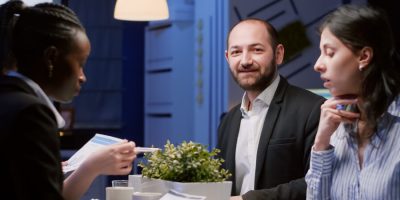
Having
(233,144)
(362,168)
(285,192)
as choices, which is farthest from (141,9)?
(362,168)

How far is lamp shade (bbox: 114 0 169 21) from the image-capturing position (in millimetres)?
3768

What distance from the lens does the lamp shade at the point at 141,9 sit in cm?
377

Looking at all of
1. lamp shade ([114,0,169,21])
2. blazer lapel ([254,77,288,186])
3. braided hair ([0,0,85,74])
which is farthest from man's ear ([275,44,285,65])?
braided hair ([0,0,85,74])

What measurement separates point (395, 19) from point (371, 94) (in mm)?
3745

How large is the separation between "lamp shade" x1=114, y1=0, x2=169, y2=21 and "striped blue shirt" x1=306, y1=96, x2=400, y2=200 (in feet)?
6.21

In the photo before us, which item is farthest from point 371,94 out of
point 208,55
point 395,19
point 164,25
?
point 164,25

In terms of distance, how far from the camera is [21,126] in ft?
4.60

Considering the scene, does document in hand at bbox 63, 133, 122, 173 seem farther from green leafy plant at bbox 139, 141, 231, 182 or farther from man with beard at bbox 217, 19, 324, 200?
man with beard at bbox 217, 19, 324, 200

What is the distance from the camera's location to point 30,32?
1.55m

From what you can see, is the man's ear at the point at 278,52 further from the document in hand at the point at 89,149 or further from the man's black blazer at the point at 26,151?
the man's black blazer at the point at 26,151

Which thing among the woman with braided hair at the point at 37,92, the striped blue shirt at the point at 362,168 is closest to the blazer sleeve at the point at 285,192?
the striped blue shirt at the point at 362,168

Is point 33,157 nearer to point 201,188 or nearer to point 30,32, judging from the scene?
point 30,32

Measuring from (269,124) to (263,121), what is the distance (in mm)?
59

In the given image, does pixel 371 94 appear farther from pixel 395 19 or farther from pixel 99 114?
pixel 99 114
